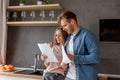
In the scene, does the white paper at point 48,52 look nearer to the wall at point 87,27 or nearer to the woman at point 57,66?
the woman at point 57,66

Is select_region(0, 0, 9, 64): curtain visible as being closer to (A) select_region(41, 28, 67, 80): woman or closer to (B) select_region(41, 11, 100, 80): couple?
(A) select_region(41, 28, 67, 80): woman

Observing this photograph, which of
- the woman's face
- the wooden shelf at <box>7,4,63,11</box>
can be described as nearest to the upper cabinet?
the wooden shelf at <box>7,4,63,11</box>

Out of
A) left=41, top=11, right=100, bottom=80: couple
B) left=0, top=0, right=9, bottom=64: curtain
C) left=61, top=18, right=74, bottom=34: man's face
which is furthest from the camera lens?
left=0, top=0, right=9, bottom=64: curtain

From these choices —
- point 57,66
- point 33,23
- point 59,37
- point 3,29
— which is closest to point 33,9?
point 33,23

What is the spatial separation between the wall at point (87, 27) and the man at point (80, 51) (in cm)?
118

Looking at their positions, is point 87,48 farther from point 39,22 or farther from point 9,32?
point 9,32

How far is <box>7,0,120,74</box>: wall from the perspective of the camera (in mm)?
2752

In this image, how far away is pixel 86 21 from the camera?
290 cm

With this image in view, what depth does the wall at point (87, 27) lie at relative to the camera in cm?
275

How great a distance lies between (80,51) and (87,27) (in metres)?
1.30

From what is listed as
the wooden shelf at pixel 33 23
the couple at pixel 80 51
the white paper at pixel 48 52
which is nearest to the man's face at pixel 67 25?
the couple at pixel 80 51

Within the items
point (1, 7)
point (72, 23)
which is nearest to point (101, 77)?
point (72, 23)

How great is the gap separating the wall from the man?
118 cm

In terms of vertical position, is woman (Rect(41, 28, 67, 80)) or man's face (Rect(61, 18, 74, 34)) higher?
man's face (Rect(61, 18, 74, 34))
